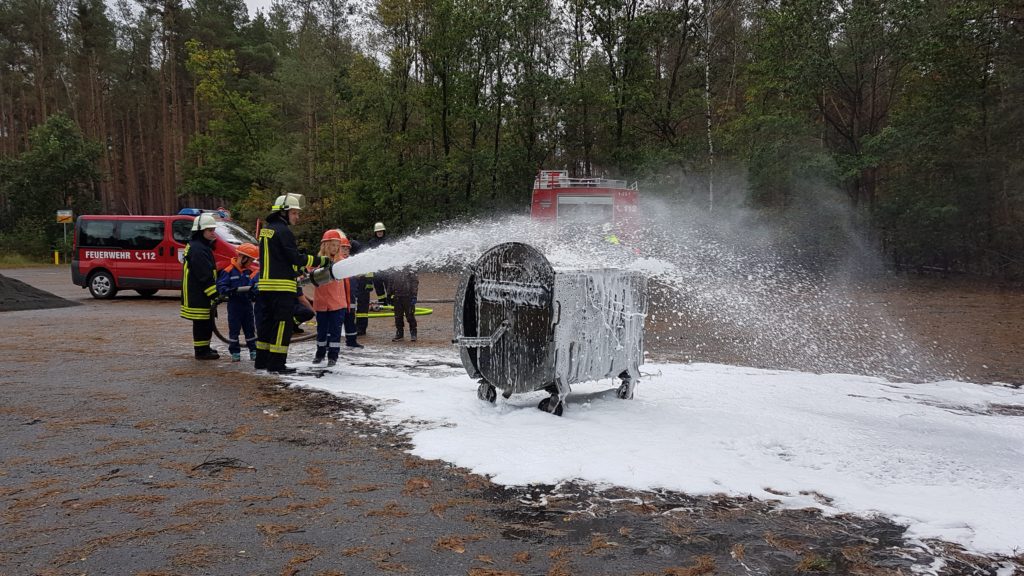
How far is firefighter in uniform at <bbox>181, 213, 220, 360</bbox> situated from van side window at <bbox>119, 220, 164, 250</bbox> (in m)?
8.86

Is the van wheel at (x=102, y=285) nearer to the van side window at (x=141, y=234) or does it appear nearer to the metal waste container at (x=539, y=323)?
the van side window at (x=141, y=234)

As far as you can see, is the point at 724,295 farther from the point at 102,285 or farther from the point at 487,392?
the point at 102,285

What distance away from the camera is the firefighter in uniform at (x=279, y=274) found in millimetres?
6891

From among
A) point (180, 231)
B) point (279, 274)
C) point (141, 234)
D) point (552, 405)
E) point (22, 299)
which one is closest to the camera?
point (552, 405)

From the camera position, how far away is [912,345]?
9359mm

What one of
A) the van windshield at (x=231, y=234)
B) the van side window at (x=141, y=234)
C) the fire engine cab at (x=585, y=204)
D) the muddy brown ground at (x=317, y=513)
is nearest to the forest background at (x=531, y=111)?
the fire engine cab at (x=585, y=204)

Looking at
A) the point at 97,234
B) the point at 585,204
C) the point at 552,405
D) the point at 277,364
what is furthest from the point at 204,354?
the point at 585,204

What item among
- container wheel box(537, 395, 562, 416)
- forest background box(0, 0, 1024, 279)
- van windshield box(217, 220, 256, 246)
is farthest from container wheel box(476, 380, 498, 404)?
forest background box(0, 0, 1024, 279)

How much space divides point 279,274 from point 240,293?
1382 mm

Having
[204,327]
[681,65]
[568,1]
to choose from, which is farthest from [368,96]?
[204,327]

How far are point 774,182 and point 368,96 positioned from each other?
17.2 m

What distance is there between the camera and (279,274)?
6910 millimetres

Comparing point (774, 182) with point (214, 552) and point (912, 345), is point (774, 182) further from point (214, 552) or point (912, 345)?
point (214, 552)

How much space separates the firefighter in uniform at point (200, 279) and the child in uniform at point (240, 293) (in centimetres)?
19
